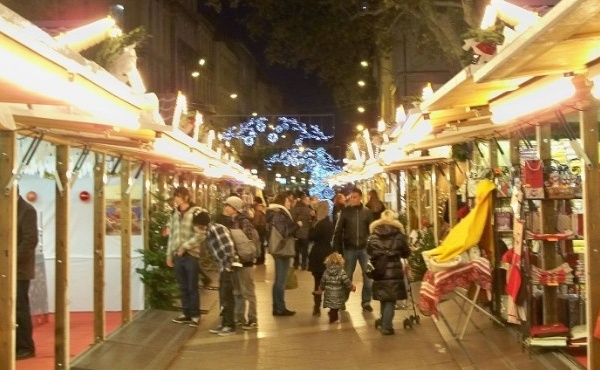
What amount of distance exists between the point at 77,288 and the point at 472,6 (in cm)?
810

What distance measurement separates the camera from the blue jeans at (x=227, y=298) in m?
11.0

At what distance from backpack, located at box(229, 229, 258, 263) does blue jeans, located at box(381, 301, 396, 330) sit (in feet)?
6.08

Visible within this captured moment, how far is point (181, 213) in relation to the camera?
11211 millimetres

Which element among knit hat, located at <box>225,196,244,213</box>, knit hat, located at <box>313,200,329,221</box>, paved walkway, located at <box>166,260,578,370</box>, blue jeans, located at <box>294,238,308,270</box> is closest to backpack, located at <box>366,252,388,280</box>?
paved walkway, located at <box>166,260,578,370</box>

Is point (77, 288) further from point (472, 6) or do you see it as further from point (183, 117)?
point (472, 6)

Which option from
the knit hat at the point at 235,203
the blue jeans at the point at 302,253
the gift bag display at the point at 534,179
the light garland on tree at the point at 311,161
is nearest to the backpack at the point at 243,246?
the knit hat at the point at 235,203

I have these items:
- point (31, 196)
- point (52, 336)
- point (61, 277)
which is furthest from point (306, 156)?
point (61, 277)

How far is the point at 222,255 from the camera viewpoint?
10.6 meters

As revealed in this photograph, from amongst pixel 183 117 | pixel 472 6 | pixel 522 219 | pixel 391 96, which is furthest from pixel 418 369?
pixel 391 96

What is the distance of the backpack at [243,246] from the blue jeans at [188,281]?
68 cm

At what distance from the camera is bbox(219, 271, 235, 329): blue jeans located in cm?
1098

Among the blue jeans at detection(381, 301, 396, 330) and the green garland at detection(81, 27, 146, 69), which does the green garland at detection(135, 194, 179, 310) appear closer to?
the blue jeans at detection(381, 301, 396, 330)

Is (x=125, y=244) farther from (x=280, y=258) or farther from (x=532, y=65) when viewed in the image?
(x=532, y=65)

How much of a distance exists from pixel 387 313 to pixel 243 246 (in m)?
2.09
